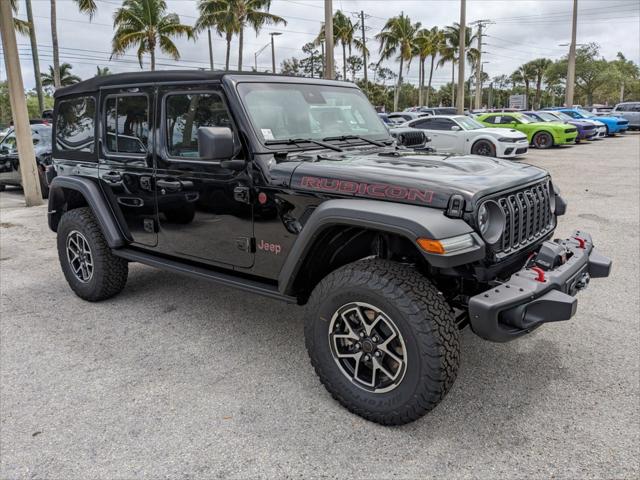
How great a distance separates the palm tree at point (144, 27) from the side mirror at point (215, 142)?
26169 millimetres

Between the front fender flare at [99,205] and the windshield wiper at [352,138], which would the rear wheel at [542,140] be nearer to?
the windshield wiper at [352,138]

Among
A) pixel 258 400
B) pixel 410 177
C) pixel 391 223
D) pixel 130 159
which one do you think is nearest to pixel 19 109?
pixel 130 159

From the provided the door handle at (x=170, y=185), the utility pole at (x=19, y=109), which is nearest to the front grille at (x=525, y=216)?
the door handle at (x=170, y=185)

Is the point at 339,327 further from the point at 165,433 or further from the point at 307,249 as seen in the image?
the point at 165,433

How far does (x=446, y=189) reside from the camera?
2.54 meters

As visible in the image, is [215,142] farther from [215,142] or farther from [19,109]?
[19,109]

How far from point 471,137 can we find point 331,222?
1325 centimetres

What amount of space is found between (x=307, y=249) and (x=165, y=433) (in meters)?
1.23

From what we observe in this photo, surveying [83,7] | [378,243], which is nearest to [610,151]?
[378,243]

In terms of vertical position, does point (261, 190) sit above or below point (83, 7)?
below

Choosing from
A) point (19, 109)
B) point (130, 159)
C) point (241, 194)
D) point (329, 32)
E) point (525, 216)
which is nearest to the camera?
point (525, 216)

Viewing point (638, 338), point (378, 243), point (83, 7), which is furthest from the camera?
point (83, 7)

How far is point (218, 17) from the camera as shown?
2678 cm

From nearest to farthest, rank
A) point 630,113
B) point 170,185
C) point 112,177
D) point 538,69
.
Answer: point 170,185 → point 112,177 → point 630,113 → point 538,69
